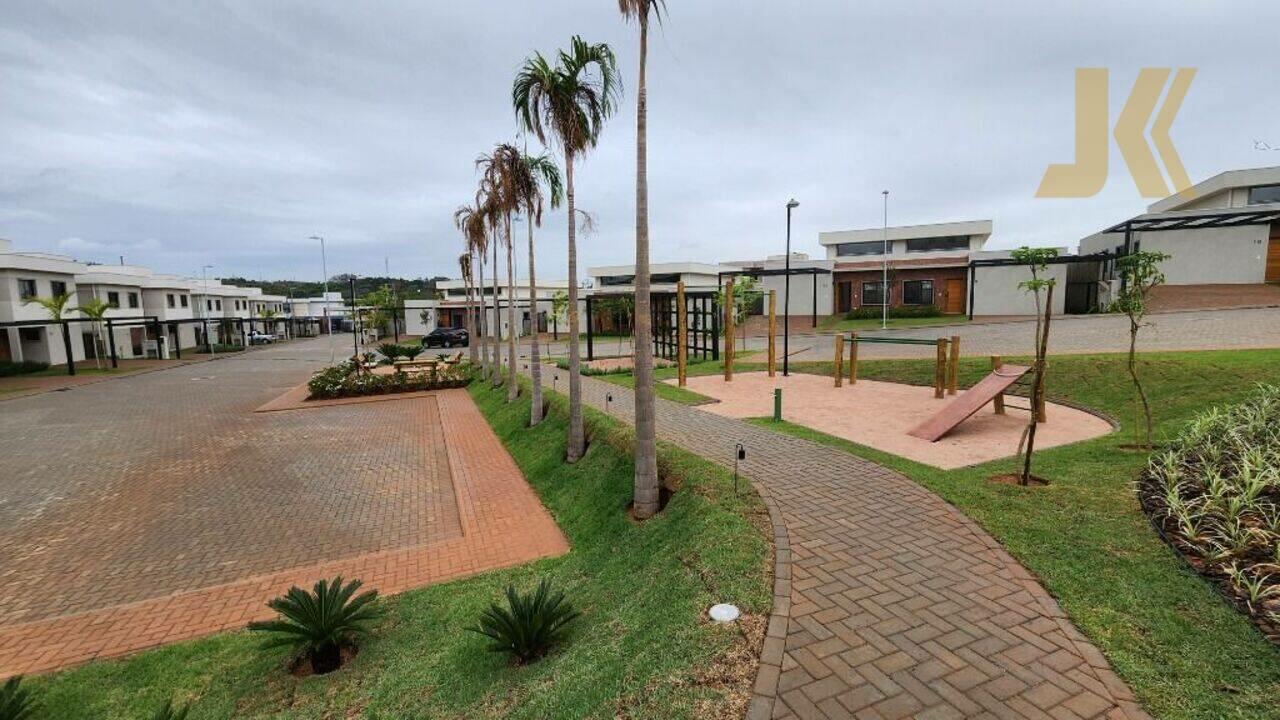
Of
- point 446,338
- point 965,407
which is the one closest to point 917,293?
point 965,407

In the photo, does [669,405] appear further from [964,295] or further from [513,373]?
[964,295]

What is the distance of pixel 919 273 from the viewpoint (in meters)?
36.7

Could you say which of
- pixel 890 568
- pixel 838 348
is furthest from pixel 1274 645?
pixel 838 348

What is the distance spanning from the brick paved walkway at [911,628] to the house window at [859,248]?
42.9m

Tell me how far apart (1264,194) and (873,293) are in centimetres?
2379

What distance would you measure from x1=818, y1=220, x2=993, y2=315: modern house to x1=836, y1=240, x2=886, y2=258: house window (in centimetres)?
101

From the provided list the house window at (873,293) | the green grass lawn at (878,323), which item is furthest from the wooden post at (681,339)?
the house window at (873,293)

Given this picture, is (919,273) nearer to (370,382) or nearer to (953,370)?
(953,370)

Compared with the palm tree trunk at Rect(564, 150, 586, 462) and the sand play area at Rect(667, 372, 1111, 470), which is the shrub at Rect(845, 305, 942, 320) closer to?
the sand play area at Rect(667, 372, 1111, 470)

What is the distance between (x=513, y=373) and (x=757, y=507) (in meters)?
11.2

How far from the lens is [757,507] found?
6.43 meters

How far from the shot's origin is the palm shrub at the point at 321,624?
5301 millimetres

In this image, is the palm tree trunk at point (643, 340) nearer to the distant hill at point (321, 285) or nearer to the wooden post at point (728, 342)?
the wooden post at point (728, 342)

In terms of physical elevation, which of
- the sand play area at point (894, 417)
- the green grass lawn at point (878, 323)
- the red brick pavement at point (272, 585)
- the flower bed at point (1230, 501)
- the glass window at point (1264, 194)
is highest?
the glass window at point (1264, 194)
